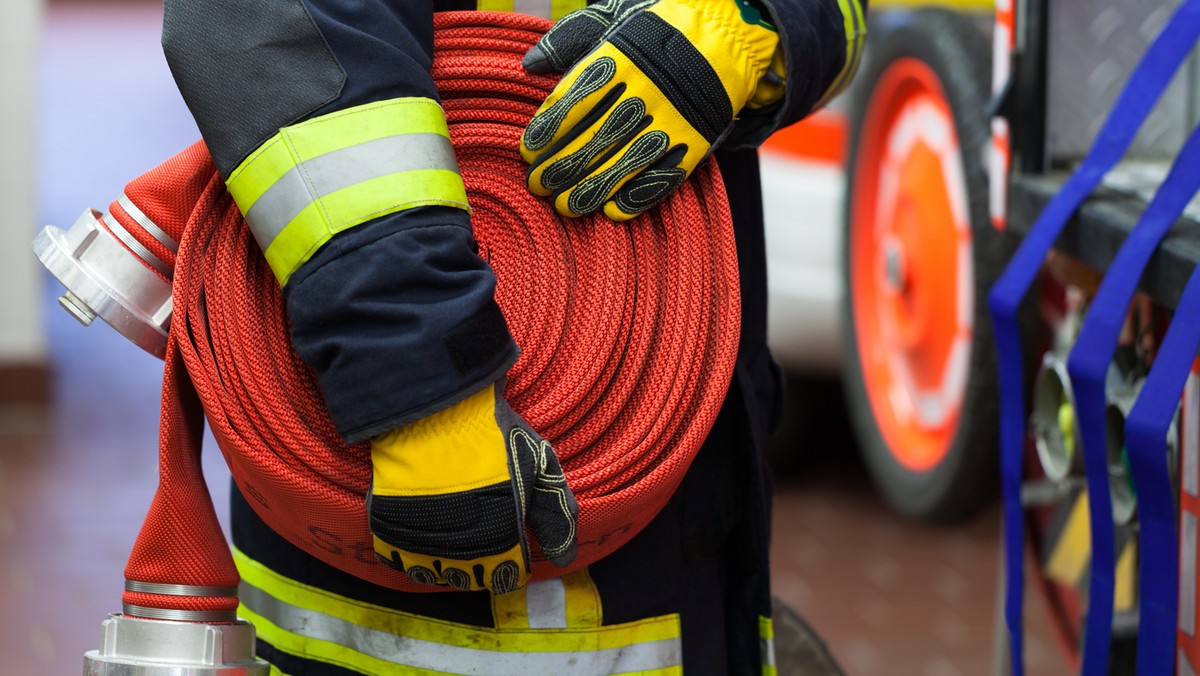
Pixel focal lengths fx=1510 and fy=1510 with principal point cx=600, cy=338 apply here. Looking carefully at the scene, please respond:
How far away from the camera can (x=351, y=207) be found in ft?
3.87

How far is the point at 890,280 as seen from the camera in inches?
133

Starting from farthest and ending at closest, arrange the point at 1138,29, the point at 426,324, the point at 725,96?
the point at 1138,29 → the point at 725,96 → the point at 426,324

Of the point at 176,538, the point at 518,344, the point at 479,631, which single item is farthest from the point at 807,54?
the point at 176,538

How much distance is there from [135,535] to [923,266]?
205 centimetres

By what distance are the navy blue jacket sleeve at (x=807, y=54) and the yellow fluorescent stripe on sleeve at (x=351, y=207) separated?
1.15ft

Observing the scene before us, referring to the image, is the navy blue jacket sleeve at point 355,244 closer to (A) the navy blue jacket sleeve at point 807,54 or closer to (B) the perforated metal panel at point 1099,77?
(A) the navy blue jacket sleeve at point 807,54

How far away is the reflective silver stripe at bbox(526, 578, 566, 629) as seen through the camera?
1361 millimetres

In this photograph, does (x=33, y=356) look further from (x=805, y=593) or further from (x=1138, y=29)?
(x=1138, y=29)

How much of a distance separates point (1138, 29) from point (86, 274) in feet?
4.75

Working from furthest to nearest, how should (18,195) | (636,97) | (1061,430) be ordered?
(18,195), (1061,430), (636,97)

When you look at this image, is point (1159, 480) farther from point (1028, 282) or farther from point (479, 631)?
point (479, 631)

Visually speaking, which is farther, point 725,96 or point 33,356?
point 33,356

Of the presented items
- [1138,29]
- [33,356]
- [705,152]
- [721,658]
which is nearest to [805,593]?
[1138,29]

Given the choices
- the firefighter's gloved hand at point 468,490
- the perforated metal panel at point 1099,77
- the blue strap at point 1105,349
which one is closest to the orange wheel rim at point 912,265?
the perforated metal panel at point 1099,77
